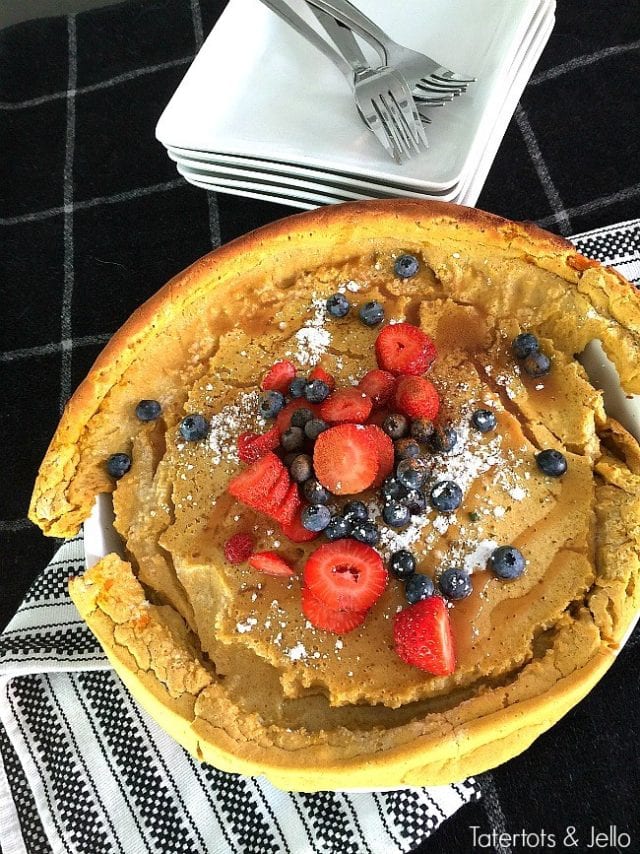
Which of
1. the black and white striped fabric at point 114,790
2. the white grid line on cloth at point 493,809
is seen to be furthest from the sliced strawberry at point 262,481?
the white grid line on cloth at point 493,809

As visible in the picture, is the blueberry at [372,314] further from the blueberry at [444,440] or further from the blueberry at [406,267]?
the blueberry at [444,440]

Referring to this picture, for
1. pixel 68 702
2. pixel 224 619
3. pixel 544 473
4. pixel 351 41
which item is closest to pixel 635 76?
pixel 351 41

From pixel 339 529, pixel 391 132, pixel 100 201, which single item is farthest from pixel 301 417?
pixel 100 201

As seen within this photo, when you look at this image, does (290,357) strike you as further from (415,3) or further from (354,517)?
(415,3)

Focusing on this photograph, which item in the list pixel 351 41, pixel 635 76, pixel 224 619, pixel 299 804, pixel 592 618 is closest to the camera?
pixel 592 618

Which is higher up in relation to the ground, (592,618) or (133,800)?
(592,618)

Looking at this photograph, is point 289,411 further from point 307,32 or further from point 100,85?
point 100,85

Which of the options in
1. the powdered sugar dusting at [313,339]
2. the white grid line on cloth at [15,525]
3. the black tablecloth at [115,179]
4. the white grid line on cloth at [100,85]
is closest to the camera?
the powdered sugar dusting at [313,339]
